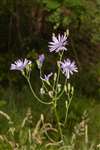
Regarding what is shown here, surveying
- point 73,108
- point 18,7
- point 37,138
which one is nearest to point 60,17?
point 73,108

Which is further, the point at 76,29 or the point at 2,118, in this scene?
the point at 76,29

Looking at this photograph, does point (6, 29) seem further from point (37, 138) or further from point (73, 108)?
point (37, 138)

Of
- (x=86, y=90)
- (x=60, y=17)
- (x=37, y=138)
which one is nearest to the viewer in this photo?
(x=37, y=138)

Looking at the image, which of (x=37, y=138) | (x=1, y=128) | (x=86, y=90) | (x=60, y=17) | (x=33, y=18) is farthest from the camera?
(x=33, y=18)

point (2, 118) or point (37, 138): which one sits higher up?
point (2, 118)

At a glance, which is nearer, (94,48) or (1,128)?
(1,128)

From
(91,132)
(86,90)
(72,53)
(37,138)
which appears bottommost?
(37,138)

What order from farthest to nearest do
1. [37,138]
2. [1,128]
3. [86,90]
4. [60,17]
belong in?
1. [86,90]
2. [60,17]
3. [1,128]
4. [37,138]

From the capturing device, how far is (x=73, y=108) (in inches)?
253

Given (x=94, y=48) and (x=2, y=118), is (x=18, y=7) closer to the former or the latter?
(x=94, y=48)

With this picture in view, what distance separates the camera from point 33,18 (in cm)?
769

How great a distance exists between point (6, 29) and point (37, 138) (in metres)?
4.57

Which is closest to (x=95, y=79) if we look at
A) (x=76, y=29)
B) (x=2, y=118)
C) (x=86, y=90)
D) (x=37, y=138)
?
(x=86, y=90)

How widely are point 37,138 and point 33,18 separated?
4.39 metres
